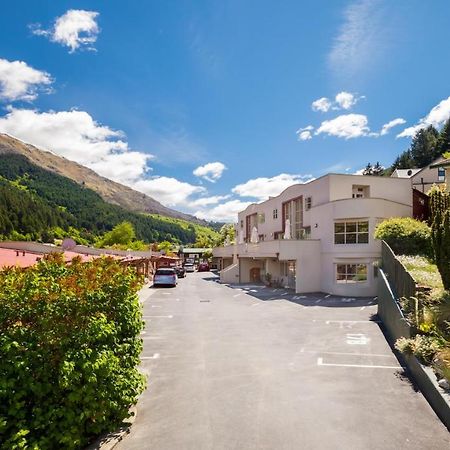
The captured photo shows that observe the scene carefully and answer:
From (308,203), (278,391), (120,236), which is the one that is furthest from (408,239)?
(120,236)

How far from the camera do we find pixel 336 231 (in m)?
26.2

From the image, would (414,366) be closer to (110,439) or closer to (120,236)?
(110,439)

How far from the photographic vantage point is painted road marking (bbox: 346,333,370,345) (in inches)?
510

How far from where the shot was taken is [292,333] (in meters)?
14.6

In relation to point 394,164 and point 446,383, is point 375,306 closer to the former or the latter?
point 446,383

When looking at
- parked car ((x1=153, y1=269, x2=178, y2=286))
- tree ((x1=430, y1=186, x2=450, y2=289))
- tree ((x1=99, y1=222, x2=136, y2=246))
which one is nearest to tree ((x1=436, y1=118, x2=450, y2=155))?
parked car ((x1=153, y1=269, x2=178, y2=286))

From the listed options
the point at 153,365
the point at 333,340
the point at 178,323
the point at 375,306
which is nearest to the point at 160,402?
the point at 153,365

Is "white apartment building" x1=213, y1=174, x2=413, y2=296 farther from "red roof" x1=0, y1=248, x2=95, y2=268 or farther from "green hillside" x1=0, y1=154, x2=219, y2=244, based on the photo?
"green hillside" x1=0, y1=154, x2=219, y2=244

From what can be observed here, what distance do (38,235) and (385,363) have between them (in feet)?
338

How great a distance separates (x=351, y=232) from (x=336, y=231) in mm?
1057

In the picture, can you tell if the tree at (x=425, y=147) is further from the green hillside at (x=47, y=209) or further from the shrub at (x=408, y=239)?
the green hillside at (x=47, y=209)

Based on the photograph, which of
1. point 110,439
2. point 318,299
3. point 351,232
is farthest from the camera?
point 351,232

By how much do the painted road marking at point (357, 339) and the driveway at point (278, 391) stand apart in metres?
0.07

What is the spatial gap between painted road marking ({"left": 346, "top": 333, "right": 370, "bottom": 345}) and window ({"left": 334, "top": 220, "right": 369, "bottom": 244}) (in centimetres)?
1237
